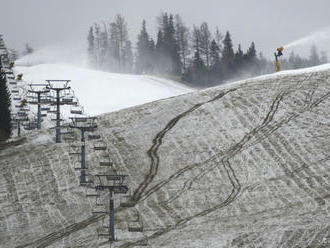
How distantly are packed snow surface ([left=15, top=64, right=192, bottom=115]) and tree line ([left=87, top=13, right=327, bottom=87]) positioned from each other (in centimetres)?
1315

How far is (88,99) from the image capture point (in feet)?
304

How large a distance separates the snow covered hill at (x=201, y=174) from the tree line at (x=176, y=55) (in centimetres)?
5383

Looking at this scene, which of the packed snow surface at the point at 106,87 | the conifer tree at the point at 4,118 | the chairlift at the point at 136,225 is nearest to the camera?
the chairlift at the point at 136,225

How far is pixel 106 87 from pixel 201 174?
48.8 meters

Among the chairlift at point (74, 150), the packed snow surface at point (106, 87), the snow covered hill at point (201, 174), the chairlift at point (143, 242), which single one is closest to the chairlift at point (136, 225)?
the snow covered hill at point (201, 174)

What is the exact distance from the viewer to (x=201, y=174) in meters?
55.0

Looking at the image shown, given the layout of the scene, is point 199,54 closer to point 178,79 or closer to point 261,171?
point 178,79

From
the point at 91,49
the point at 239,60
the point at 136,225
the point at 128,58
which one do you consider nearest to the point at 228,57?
the point at 239,60

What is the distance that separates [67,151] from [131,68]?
95.0m

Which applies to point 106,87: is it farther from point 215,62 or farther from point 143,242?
point 143,242

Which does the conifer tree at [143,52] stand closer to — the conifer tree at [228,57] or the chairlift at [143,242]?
the conifer tree at [228,57]

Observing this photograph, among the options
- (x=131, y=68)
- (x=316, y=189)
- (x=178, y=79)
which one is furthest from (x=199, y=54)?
(x=316, y=189)

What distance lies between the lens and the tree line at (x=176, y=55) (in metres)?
127

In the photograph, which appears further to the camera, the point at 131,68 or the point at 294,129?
the point at 131,68
